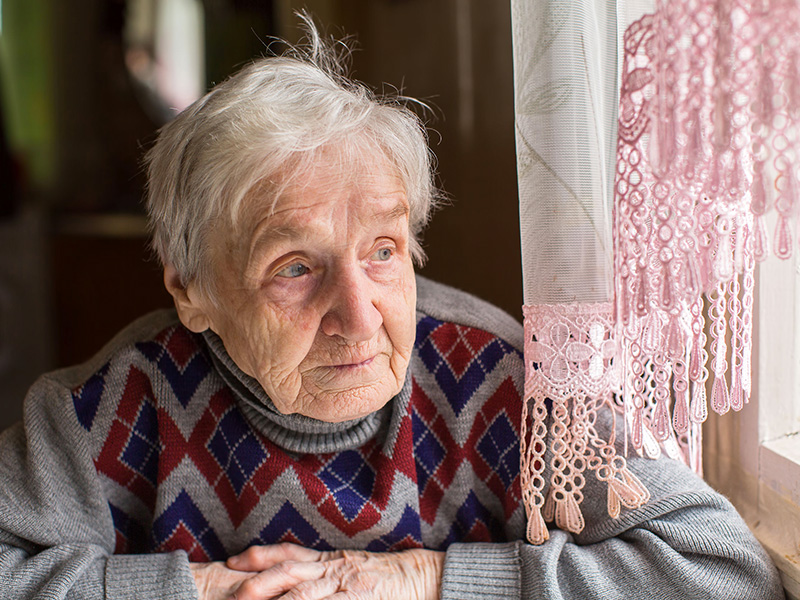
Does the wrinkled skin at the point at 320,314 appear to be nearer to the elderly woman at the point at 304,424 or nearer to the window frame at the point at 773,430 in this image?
the elderly woman at the point at 304,424

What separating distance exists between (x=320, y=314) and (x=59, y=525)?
0.62 meters

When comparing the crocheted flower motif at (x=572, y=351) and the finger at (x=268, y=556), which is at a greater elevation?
the crocheted flower motif at (x=572, y=351)

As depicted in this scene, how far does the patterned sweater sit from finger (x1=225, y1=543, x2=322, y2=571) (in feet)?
0.10

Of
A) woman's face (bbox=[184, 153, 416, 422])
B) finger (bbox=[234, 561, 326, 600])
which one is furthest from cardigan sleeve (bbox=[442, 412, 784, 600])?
woman's face (bbox=[184, 153, 416, 422])

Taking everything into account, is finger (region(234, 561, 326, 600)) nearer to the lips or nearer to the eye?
the lips

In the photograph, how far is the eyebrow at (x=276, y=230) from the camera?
112 cm

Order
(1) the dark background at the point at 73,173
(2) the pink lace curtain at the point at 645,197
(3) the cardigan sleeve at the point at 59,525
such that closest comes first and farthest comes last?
(2) the pink lace curtain at the point at 645,197
(3) the cardigan sleeve at the point at 59,525
(1) the dark background at the point at 73,173

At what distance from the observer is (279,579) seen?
1261 millimetres

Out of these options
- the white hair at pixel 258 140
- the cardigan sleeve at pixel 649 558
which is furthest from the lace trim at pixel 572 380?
the white hair at pixel 258 140

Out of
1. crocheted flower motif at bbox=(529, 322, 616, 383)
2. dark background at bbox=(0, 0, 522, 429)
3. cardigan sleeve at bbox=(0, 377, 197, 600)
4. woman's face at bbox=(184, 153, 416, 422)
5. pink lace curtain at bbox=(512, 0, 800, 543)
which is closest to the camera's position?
pink lace curtain at bbox=(512, 0, 800, 543)

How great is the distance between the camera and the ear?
4.25 feet

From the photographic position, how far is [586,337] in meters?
1.03

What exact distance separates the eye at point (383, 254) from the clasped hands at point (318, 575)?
1.76ft

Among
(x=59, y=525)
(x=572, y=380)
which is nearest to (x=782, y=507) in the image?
(x=572, y=380)
